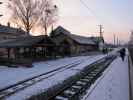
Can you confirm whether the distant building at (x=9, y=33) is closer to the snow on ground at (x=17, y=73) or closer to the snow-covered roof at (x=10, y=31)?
the snow-covered roof at (x=10, y=31)

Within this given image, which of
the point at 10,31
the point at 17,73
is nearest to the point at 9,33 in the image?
the point at 10,31

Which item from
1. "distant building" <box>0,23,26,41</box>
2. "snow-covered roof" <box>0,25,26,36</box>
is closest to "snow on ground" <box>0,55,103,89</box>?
"distant building" <box>0,23,26,41</box>

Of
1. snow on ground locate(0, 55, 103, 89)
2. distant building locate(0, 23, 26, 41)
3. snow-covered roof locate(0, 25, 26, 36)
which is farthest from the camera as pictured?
snow-covered roof locate(0, 25, 26, 36)

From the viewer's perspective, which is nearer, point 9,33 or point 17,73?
point 17,73

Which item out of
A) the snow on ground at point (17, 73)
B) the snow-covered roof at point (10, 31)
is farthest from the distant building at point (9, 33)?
the snow on ground at point (17, 73)

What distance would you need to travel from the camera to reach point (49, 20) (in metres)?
59.1

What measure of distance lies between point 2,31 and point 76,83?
64.8 metres

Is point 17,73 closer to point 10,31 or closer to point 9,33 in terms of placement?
point 9,33

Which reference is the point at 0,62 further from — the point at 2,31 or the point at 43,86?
the point at 2,31

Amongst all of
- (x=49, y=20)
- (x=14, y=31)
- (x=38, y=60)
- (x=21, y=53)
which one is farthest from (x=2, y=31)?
(x=38, y=60)

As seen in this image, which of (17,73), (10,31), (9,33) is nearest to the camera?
(17,73)

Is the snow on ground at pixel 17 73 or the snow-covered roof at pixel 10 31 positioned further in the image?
the snow-covered roof at pixel 10 31

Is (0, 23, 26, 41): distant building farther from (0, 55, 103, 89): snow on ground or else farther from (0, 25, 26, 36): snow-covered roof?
(0, 55, 103, 89): snow on ground

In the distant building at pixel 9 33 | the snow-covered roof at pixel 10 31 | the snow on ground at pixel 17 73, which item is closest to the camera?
the snow on ground at pixel 17 73
